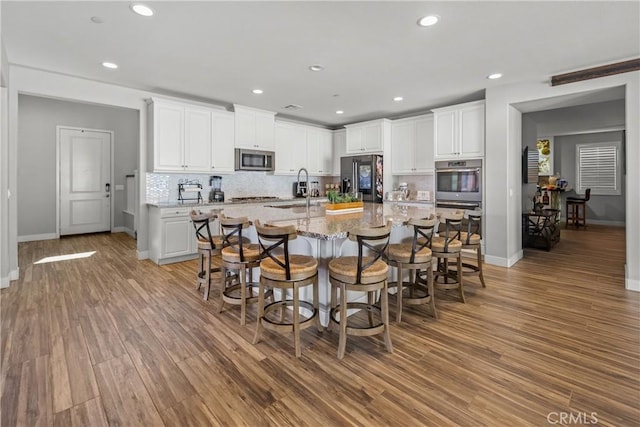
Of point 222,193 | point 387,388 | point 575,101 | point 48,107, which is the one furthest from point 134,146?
point 575,101

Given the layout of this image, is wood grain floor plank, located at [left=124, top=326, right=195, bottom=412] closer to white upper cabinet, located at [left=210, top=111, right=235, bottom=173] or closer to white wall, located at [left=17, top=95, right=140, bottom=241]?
white upper cabinet, located at [left=210, top=111, right=235, bottom=173]

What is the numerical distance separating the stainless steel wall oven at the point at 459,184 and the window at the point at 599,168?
22.0 feet

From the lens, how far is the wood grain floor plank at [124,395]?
162 centimetres

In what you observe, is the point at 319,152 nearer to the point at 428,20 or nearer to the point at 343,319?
the point at 428,20

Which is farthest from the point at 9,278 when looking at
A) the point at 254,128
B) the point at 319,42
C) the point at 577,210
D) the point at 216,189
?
the point at 577,210

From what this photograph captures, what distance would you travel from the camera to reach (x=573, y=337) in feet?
8.13

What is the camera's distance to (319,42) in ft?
10.2

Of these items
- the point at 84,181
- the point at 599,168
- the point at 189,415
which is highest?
the point at 599,168

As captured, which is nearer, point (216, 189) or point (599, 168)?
point (216, 189)

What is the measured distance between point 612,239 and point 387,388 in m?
7.45

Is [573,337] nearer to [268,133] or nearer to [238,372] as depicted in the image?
[238,372]

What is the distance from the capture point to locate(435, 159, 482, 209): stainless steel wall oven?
490 cm

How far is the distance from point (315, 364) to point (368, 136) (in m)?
5.18

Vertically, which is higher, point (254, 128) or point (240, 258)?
point (254, 128)
